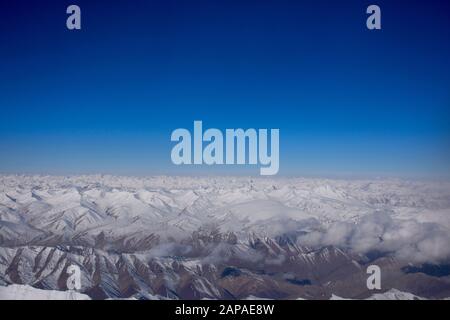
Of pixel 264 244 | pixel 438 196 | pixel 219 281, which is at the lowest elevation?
pixel 219 281

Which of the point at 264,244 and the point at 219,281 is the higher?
the point at 264,244

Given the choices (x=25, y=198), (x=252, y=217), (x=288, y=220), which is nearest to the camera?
(x=252, y=217)

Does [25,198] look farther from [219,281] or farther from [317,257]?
[317,257]

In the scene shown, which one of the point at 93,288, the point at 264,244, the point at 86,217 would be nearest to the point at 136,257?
the point at 93,288
